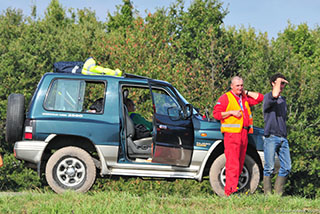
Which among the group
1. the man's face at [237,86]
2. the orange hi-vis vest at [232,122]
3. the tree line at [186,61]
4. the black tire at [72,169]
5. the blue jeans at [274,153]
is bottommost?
the black tire at [72,169]

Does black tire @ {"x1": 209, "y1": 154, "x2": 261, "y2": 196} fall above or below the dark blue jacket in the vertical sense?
below

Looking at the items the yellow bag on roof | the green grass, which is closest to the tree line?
the yellow bag on roof

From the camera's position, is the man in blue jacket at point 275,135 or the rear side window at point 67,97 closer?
the man in blue jacket at point 275,135

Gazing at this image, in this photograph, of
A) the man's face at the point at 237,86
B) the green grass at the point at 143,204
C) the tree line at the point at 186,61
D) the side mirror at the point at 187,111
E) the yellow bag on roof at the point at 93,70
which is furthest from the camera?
the tree line at the point at 186,61

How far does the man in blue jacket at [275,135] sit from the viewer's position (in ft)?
25.5

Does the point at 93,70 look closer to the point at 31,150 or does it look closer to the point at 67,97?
the point at 67,97

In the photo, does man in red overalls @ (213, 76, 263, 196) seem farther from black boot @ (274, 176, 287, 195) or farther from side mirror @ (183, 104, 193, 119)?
black boot @ (274, 176, 287, 195)

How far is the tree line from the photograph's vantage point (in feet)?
99.2

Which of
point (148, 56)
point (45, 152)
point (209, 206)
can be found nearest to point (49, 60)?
point (148, 56)

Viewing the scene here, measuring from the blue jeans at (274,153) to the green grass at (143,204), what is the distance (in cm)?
84

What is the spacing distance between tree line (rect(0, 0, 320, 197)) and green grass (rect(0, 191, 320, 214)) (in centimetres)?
2130

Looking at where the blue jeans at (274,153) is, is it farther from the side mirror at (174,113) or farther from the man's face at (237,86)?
the side mirror at (174,113)

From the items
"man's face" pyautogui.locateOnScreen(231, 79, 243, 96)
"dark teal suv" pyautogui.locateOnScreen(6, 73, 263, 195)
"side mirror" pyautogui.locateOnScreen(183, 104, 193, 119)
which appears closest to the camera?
"dark teal suv" pyautogui.locateOnScreen(6, 73, 263, 195)

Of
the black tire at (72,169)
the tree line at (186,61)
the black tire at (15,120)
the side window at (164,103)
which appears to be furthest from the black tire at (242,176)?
the tree line at (186,61)
